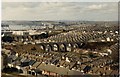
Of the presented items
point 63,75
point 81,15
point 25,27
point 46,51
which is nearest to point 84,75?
point 63,75

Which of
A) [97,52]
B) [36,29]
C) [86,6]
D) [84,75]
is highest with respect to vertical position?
[86,6]

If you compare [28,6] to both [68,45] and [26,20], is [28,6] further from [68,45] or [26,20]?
[68,45]

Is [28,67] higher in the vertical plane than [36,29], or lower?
lower

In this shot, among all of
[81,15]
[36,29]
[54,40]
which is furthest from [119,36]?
[36,29]

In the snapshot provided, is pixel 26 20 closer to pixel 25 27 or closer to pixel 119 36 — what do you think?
pixel 25 27

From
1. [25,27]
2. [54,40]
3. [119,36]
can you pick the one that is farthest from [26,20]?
[119,36]

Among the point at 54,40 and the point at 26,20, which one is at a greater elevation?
Result: the point at 26,20

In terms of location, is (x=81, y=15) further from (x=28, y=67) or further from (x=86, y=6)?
(x=28, y=67)
